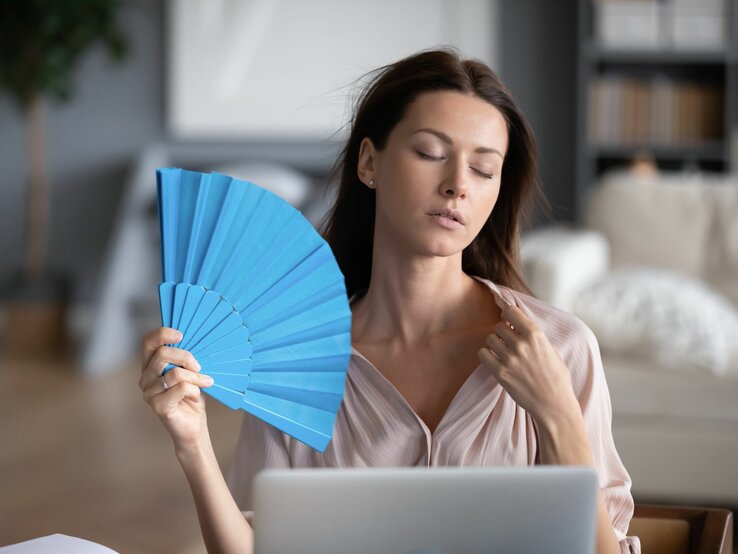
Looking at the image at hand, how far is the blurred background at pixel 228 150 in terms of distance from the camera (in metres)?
3.70

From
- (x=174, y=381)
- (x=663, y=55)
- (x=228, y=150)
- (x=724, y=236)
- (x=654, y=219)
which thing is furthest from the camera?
(x=228, y=150)

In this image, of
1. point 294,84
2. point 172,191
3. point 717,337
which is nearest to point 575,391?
point 172,191

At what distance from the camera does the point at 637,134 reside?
209 inches

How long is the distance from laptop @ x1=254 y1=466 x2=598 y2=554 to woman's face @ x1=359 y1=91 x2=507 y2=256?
1.43 feet

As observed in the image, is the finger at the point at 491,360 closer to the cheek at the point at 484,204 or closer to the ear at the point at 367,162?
the cheek at the point at 484,204

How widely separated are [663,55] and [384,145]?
4200 millimetres

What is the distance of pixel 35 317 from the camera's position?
5.58 metres

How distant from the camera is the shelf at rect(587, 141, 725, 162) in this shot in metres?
5.24

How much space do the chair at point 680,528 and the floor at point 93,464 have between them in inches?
65.3

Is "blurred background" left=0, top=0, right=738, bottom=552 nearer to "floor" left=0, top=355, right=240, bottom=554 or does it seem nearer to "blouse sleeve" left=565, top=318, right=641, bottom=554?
"floor" left=0, top=355, right=240, bottom=554

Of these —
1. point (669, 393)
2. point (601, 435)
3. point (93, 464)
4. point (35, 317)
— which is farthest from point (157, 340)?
point (35, 317)

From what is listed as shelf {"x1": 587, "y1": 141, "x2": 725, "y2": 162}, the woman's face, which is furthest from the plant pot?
the woman's face

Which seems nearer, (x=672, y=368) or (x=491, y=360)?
(x=491, y=360)

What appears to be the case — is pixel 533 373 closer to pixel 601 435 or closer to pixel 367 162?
pixel 601 435
